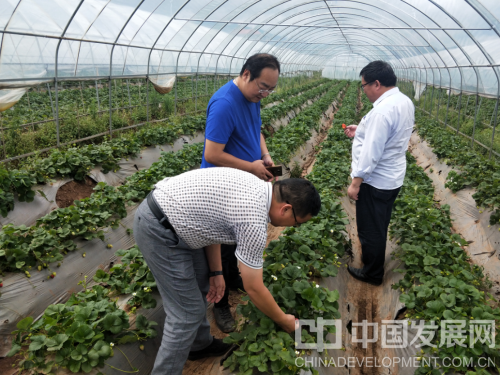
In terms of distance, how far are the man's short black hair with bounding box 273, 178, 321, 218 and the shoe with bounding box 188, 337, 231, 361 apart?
1.39 metres

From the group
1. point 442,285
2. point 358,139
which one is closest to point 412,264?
point 442,285

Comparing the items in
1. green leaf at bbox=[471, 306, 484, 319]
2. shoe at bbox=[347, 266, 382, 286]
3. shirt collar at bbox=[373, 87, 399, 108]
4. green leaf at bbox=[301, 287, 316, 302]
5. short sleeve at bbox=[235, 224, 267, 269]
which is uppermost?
shirt collar at bbox=[373, 87, 399, 108]

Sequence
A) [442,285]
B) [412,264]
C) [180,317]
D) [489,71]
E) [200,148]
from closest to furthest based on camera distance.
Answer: [180,317], [442,285], [412,264], [200,148], [489,71]

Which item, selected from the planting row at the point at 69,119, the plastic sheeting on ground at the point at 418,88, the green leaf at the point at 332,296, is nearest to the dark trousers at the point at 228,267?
the green leaf at the point at 332,296

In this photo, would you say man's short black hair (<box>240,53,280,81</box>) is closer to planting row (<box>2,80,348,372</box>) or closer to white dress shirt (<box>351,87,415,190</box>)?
white dress shirt (<box>351,87,415,190</box>)

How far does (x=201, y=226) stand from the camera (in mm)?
1819

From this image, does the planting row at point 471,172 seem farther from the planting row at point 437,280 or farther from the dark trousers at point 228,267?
the dark trousers at point 228,267

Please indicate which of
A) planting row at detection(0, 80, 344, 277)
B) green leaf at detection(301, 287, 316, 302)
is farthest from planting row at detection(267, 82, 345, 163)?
green leaf at detection(301, 287, 316, 302)

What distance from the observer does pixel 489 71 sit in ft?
27.0

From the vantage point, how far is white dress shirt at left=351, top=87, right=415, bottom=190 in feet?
10.0

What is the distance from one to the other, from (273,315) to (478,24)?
8100 millimetres

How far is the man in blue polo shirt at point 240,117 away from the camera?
2471 millimetres

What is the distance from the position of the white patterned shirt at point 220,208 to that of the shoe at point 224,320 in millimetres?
1301

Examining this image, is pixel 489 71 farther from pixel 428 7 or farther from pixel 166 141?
pixel 166 141
